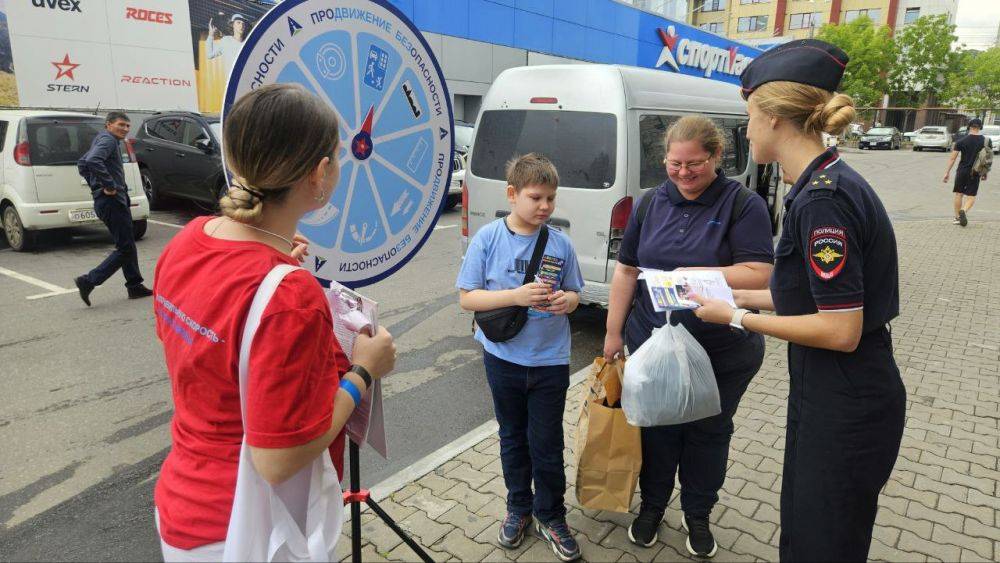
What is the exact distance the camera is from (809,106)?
1.88 meters

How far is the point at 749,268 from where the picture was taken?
2.58 meters

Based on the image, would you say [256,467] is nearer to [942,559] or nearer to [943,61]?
[942,559]

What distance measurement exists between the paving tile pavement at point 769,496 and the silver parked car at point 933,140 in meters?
45.3

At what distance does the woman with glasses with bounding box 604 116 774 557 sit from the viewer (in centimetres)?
262

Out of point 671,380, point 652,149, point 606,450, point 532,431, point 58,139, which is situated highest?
point 652,149

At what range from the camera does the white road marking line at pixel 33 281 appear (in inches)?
278

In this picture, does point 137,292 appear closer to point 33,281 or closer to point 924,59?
point 33,281

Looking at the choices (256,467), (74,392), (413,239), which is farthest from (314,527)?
(74,392)

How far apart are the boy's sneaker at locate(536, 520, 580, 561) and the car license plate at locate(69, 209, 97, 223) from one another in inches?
342

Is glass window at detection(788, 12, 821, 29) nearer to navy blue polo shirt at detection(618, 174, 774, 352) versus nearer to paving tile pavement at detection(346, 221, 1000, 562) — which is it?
paving tile pavement at detection(346, 221, 1000, 562)

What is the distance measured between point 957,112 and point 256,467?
67.4 m

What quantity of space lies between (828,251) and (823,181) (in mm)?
202

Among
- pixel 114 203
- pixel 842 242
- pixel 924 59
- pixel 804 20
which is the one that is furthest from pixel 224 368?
pixel 804 20

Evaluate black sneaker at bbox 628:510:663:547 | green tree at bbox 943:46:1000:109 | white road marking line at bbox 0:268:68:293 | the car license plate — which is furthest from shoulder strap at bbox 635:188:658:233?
green tree at bbox 943:46:1000:109
